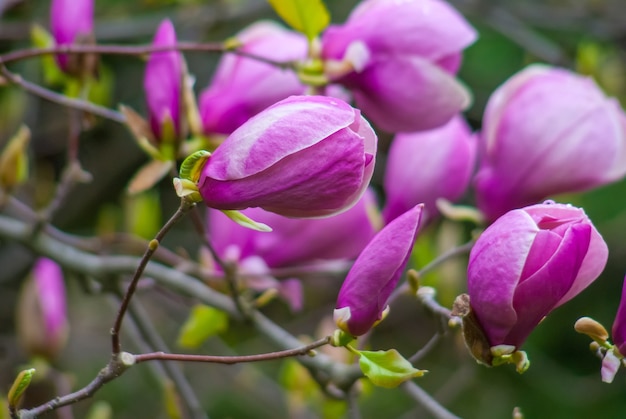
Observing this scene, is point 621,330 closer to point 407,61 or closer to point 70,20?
point 407,61

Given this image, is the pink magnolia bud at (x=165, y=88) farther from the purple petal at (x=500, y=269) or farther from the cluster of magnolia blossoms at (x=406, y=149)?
the purple petal at (x=500, y=269)

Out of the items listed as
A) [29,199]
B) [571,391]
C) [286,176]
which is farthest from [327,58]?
[571,391]

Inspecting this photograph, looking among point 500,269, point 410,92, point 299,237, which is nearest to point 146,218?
point 299,237

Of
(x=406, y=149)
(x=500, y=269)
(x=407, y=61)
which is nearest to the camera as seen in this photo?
(x=500, y=269)

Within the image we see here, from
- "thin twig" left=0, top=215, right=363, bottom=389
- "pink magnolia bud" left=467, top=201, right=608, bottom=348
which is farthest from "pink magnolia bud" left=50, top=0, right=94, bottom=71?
"pink magnolia bud" left=467, top=201, right=608, bottom=348

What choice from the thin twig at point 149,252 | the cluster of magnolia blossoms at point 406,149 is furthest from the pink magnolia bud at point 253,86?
the thin twig at point 149,252
